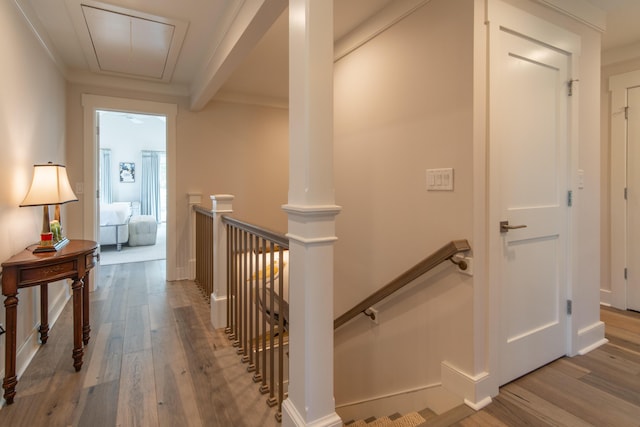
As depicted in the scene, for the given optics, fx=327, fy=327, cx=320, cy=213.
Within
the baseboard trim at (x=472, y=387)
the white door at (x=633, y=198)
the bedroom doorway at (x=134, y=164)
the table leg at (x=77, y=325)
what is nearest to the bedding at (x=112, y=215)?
the bedroom doorway at (x=134, y=164)

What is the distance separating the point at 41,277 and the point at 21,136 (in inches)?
38.6

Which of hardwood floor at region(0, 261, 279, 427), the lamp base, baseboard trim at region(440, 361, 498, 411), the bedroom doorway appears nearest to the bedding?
the bedroom doorway

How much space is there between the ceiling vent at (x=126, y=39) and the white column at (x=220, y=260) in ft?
4.54

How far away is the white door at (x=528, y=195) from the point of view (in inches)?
68.2

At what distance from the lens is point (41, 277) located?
1817 millimetres

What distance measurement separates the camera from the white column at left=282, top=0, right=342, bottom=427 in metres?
1.27

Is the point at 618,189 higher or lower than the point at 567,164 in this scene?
Answer: lower

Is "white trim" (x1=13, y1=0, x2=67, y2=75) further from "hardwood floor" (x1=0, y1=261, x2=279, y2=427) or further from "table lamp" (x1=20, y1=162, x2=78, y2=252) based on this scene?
"hardwood floor" (x1=0, y1=261, x2=279, y2=427)

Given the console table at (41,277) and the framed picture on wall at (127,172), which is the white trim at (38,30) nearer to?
the console table at (41,277)

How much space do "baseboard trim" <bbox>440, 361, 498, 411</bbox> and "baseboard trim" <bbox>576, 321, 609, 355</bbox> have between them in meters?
0.92

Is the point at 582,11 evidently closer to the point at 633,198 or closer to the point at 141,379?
the point at 633,198

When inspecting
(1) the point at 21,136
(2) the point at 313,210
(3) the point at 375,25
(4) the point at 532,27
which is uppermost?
(3) the point at 375,25

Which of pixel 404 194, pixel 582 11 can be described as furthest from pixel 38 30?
pixel 582 11

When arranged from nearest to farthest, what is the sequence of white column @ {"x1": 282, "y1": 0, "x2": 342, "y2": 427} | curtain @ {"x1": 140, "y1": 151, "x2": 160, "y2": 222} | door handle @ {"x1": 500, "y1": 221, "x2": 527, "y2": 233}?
white column @ {"x1": 282, "y1": 0, "x2": 342, "y2": 427}, door handle @ {"x1": 500, "y1": 221, "x2": 527, "y2": 233}, curtain @ {"x1": 140, "y1": 151, "x2": 160, "y2": 222}
